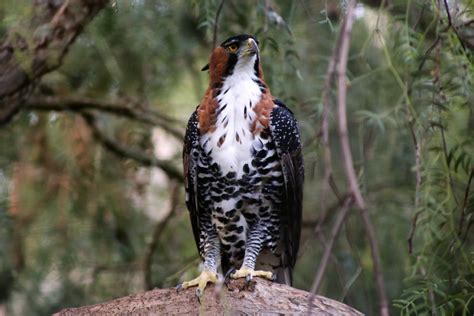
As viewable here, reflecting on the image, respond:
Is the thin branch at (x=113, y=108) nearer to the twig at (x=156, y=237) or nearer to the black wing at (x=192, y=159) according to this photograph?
the twig at (x=156, y=237)

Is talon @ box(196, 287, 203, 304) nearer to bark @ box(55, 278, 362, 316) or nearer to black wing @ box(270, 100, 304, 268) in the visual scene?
bark @ box(55, 278, 362, 316)

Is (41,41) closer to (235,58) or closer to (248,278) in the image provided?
(235,58)

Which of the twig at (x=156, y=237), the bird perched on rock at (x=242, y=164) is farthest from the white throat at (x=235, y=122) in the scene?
the twig at (x=156, y=237)

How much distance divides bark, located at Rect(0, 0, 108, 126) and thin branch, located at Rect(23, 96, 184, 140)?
107 centimetres

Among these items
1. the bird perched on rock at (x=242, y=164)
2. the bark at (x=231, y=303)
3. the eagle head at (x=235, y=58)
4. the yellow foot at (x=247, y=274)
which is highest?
the eagle head at (x=235, y=58)

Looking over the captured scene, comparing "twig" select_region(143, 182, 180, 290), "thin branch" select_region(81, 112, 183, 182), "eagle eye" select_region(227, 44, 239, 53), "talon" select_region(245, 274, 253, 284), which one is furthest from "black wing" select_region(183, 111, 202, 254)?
"thin branch" select_region(81, 112, 183, 182)

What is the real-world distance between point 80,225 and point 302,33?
2253 mm

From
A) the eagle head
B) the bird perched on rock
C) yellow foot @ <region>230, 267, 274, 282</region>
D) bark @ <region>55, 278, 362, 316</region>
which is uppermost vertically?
the eagle head

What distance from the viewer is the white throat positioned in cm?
438

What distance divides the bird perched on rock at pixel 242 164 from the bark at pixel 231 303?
482 millimetres

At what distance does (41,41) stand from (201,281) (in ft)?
5.41

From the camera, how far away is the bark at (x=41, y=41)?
4473 mm

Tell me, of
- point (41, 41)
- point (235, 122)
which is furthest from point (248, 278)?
point (41, 41)

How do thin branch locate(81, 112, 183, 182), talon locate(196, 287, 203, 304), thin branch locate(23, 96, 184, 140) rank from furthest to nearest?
1. thin branch locate(81, 112, 183, 182)
2. thin branch locate(23, 96, 184, 140)
3. talon locate(196, 287, 203, 304)
